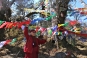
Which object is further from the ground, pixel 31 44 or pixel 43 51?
pixel 31 44

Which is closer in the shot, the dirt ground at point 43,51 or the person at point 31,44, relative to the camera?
the person at point 31,44

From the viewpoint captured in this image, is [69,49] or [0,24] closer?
[0,24]

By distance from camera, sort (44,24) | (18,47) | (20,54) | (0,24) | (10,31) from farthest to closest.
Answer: (10,31), (18,47), (20,54), (44,24), (0,24)

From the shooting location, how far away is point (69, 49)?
17656 millimetres

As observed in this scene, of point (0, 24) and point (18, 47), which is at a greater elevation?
point (0, 24)

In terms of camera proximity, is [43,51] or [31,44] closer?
[31,44]

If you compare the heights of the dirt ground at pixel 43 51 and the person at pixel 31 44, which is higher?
the person at pixel 31 44

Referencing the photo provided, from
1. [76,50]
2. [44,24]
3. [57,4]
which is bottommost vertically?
[76,50]

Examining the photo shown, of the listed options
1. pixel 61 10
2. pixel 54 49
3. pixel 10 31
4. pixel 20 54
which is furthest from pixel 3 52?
pixel 10 31

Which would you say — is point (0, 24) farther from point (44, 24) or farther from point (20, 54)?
point (20, 54)

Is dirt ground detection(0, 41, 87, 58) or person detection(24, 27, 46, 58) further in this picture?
dirt ground detection(0, 41, 87, 58)

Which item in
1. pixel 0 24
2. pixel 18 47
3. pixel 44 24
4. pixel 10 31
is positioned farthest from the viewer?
pixel 10 31

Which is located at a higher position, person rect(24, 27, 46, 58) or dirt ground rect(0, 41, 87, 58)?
person rect(24, 27, 46, 58)

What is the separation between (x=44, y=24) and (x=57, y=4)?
148 centimetres
